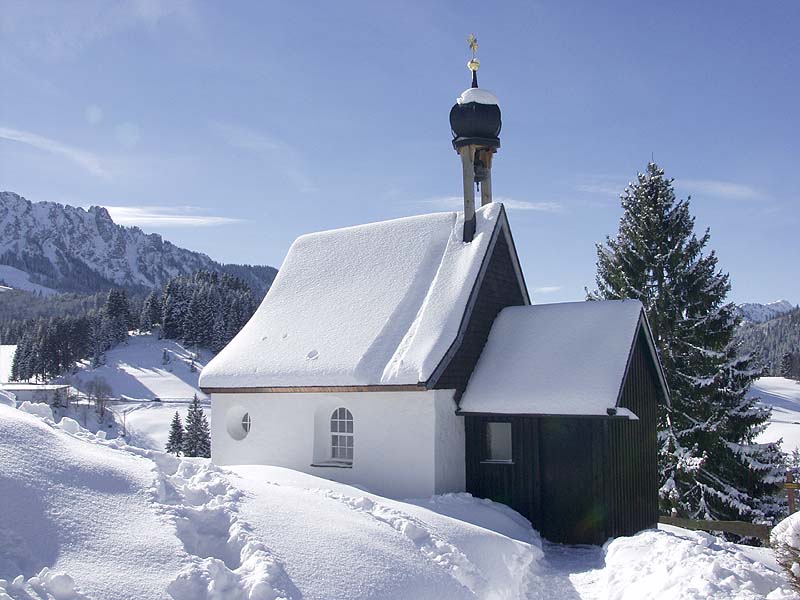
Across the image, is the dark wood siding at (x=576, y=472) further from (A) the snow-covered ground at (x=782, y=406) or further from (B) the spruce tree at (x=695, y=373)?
(A) the snow-covered ground at (x=782, y=406)

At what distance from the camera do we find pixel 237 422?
17812 mm

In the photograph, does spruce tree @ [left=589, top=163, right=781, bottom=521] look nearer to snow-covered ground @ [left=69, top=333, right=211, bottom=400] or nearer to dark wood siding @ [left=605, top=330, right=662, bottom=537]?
dark wood siding @ [left=605, top=330, right=662, bottom=537]

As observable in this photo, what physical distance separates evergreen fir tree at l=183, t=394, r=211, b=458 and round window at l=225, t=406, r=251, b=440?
37786 mm

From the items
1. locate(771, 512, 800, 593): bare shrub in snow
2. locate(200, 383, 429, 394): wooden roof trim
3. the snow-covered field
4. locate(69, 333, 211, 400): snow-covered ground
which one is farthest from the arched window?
locate(69, 333, 211, 400): snow-covered ground

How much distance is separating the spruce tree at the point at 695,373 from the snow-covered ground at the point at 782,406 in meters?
64.5

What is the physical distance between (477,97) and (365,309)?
6.33 meters

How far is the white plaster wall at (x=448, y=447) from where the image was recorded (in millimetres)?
14203

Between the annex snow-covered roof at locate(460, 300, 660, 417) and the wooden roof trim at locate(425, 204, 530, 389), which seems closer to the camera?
the annex snow-covered roof at locate(460, 300, 660, 417)

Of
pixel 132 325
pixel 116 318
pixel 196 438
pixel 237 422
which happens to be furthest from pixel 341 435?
pixel 132 325

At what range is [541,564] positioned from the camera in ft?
37.8

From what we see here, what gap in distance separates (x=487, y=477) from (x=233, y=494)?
707 cm

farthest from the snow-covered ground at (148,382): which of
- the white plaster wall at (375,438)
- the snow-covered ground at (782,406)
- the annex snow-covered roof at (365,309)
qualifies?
the snow-covered ground at (782,406)

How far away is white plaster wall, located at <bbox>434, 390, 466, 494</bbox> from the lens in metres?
14.2

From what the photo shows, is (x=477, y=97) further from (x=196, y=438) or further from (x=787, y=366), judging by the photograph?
(x=787, y=366)
